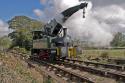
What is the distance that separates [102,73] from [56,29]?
377 inches

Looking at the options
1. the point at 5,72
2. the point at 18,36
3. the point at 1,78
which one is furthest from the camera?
the point at 18,36

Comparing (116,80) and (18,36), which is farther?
(18,36)

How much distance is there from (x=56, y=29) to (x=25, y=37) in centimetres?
3953

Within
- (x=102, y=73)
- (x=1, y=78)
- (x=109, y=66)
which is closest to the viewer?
(x=1, y=78)

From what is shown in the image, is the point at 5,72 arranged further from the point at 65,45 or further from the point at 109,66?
the point at 65,45

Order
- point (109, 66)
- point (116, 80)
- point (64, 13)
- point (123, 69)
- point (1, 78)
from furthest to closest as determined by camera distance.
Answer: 1. point (64, 13)
2. point (109, 66)
3. point (123, 69)
4. point (116, 80)
5. point (1, 78)

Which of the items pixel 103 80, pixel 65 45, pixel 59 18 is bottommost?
pixel 103 80

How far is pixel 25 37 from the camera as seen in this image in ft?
205

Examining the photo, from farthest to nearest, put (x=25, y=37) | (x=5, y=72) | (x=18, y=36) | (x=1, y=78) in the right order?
(x=18, y=36) < (x=25, y=37) < (x=5, y=72) < (x=1, y=78)

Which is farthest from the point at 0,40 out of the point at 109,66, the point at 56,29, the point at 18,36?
the point at 109,66

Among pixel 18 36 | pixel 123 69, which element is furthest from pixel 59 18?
pixel 18 36

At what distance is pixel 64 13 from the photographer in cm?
2242

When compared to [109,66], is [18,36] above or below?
above

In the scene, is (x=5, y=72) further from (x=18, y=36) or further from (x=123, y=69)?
(x=18, y=36)
